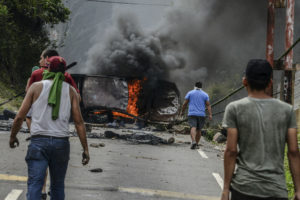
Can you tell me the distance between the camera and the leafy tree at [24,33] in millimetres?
25641

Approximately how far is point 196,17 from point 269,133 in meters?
26.8

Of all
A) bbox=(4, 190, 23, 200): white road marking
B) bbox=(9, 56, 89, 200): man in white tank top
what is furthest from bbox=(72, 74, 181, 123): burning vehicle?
bbox=(9, 56, 89, 200): man in white tank top

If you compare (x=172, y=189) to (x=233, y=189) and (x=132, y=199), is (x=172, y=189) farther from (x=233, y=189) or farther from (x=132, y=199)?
(x=233, y=189)

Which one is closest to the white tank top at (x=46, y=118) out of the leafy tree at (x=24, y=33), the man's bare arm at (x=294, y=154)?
the man's bare arm at (x=294, y=154)

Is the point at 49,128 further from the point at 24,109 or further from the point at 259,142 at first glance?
the point at 259,142

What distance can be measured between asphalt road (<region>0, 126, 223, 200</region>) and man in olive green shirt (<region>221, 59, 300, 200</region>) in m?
2.81

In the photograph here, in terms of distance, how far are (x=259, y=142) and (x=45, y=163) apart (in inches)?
72.0

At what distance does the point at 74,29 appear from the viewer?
414 feet

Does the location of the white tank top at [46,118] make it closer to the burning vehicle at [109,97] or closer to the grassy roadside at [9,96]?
the burning vehicle at [109,97]

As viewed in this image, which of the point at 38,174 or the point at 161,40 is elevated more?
the point at 161,40

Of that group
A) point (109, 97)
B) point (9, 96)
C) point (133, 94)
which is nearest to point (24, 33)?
point (9, 96)

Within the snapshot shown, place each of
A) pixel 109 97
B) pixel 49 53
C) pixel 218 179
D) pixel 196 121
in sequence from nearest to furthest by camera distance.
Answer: pixel 49 53, pixel 218 179, pixel 196 121, pixel 109 97

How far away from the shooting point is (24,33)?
2698 centimetres

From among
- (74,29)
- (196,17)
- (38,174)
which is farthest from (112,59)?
(74,29)
